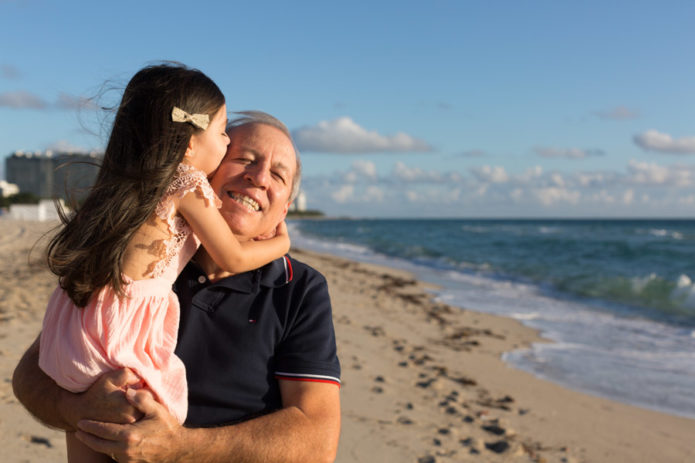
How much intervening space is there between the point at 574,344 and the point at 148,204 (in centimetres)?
750

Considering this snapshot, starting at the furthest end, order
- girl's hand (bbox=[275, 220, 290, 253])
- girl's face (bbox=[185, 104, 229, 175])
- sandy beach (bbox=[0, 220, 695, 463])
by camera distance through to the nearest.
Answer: sandy beach (bbox=[0, 220, 695, 463]) < girl's hand (bbox=[275, 220, 290, 253]) < girl's face (bbox=[185, 104, 229, 175])

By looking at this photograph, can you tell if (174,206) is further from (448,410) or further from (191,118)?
(448,410)

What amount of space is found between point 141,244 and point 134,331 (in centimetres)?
30

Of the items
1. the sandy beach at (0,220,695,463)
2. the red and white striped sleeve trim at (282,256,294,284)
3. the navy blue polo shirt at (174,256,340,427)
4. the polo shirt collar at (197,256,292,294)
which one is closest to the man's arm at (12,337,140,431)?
the navy blue polo shirt at (174,256,340,427)

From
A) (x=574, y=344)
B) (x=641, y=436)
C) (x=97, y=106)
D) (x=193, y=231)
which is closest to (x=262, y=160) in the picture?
(x=193, y=231)

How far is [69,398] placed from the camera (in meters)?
1.87

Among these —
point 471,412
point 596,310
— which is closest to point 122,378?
point 471,412

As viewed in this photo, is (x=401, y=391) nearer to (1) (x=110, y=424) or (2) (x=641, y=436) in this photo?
(2) (x=641, y=436)

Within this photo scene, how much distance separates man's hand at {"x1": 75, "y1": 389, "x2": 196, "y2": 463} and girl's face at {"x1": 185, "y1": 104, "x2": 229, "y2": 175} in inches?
32.7

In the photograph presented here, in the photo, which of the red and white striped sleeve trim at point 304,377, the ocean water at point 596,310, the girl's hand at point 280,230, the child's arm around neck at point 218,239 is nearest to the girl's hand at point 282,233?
the girl's hand at point 280,230

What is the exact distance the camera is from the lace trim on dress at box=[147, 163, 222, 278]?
1.95m

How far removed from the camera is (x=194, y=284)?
7.01 feet

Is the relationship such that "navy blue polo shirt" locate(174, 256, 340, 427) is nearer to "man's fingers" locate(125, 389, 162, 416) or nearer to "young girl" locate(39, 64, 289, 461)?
"young girl" locate(39, 64, 289, 461)

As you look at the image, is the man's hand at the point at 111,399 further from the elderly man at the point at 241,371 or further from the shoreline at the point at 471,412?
the shoreline at the point at 471,412
